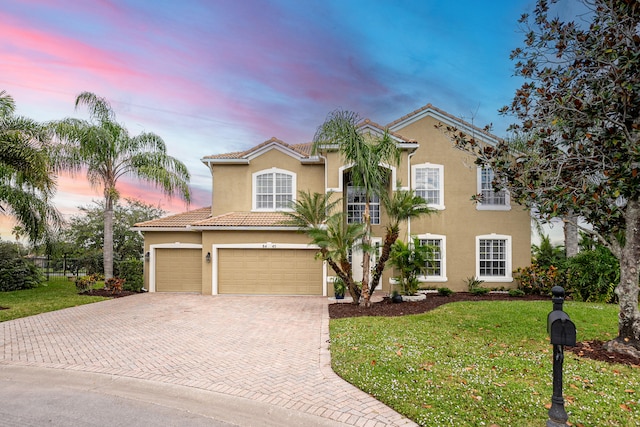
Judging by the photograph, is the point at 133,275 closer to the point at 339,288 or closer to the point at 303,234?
the point at 303,234

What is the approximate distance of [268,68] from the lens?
47.9 feet

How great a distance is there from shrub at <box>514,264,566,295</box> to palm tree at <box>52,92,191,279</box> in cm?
1708

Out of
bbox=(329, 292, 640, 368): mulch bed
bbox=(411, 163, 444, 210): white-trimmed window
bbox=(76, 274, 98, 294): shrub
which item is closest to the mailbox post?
bbox=(329, 292, 640, 368): mulch bed

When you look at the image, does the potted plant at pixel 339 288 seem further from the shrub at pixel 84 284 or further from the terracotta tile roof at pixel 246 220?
the shrub at pixel 84 284

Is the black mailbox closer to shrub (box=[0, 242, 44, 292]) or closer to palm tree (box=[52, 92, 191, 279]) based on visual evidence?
palm tree (box=[52, 92, 191, 279])

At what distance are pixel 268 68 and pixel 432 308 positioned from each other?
36.5 feet

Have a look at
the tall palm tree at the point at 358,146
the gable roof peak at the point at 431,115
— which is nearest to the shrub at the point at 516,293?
the gable roof peak at the point at 431,115

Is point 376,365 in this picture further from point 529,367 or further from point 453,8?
point 453,8

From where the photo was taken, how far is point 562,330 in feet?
12.6

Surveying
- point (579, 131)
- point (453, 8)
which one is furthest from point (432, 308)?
point (453, 8)

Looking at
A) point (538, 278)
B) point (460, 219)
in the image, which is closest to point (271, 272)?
point (460, 219)

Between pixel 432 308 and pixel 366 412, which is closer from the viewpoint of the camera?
pixel 366 412

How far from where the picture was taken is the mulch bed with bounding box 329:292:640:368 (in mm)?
6617

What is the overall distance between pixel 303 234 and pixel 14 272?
1660 centimetres
